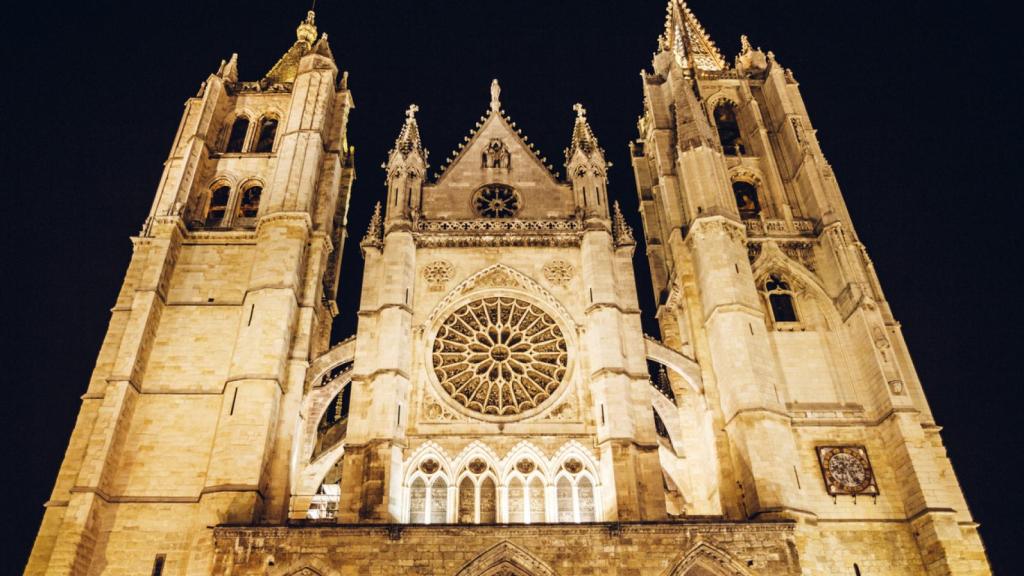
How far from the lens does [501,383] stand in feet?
59.7

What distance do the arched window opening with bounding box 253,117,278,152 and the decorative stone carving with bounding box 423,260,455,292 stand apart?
8.23 m

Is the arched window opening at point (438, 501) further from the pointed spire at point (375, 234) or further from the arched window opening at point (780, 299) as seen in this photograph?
the arched window opening at point (780, 299)

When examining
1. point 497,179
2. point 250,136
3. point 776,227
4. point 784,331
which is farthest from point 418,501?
point 250,136

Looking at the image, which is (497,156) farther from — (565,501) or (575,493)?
(565,501)

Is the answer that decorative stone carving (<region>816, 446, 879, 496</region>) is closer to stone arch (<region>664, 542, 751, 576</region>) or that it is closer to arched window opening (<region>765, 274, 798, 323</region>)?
stone arch (<region>664, 542, 751, 576</region>)

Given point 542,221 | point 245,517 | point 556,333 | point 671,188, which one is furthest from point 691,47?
point 245,517

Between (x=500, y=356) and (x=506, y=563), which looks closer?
(x=506, y=563)

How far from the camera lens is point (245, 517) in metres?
15.3

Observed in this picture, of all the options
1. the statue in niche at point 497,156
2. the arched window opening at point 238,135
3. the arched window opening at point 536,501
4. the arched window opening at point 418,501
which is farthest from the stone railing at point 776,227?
the arched window opening at point 238,135

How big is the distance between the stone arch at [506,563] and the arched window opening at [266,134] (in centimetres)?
1574

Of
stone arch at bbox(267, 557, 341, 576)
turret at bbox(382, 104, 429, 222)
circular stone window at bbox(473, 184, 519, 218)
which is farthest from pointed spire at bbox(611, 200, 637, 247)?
stone arch at bbox(267, 557, 341, 576)

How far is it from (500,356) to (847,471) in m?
8.38

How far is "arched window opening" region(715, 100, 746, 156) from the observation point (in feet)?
83.2

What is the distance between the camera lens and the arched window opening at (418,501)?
53.5ft
